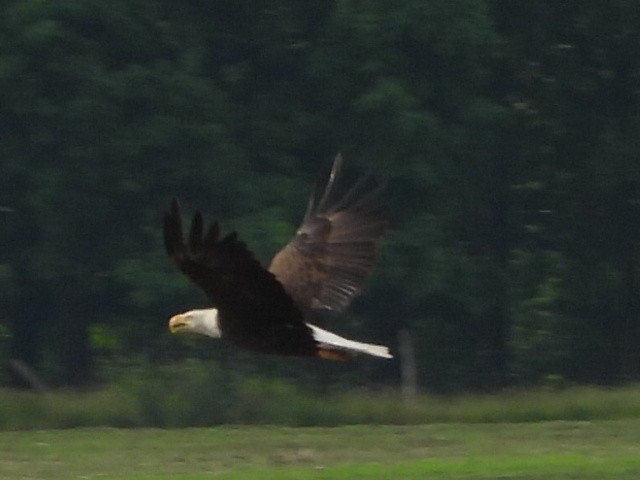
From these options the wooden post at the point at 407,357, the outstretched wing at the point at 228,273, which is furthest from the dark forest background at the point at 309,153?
the outstretched wing at the point at 228,273

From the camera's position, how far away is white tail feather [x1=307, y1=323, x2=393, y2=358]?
718cm

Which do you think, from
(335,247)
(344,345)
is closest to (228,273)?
(344,345)

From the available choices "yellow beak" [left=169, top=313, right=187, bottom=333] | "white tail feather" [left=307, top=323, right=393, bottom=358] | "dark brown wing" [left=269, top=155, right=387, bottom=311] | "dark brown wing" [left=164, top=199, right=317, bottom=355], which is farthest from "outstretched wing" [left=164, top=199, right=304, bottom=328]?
"dark brown wing" [left=269, top=155, right=387, bottom=311]

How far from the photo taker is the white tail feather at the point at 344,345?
718cm

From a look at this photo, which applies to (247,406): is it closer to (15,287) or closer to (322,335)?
(15,287)

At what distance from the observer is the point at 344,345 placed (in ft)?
25.0

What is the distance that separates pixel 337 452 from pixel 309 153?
7.62 meters

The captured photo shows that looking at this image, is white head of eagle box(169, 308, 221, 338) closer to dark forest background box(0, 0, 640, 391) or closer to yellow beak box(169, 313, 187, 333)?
yellow beak box(169, 313, 187, 333)

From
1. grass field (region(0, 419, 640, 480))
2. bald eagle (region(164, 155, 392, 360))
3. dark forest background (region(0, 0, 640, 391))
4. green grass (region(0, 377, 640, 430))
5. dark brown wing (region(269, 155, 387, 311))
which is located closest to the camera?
bald eagle (region(164, 155, 392, 360))

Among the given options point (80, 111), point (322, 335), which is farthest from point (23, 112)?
point (322, 335)

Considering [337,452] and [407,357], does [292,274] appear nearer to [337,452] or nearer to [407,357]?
[337,452]

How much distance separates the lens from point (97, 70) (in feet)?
62.6

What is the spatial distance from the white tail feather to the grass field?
102 inches

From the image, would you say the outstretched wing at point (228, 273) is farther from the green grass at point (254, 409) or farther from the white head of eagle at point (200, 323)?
the green grass at point (254, 409)
